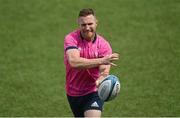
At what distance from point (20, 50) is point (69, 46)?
728 centimetres

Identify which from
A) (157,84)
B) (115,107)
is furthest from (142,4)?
(115,107)

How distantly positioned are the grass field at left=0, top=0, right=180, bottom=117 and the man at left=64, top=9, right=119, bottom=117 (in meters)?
3.16

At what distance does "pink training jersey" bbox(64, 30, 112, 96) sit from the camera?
8531 millimetres

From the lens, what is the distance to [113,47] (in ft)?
51.7

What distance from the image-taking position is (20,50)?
15.4 m

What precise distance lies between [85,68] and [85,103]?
0.99 metres

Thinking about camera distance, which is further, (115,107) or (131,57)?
(131,57)

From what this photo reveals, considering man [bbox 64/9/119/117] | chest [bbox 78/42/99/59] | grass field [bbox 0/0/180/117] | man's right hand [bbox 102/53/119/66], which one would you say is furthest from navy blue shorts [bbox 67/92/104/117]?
grass field [bbox 0/0/180/117]

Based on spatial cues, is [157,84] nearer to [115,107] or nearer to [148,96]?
[148,96]

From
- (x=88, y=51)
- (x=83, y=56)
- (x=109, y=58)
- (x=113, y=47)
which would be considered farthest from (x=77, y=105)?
(x=113, y=47)

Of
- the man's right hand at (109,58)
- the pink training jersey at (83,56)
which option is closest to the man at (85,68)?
the pink training jersey at (83,56)

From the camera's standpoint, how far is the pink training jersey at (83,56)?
853cm

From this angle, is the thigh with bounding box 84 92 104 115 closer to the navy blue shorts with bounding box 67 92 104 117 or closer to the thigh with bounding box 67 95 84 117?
the navy blue shorts with bounding box 67 92 104 117

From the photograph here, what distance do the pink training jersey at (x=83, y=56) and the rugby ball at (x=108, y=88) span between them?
0.50m
